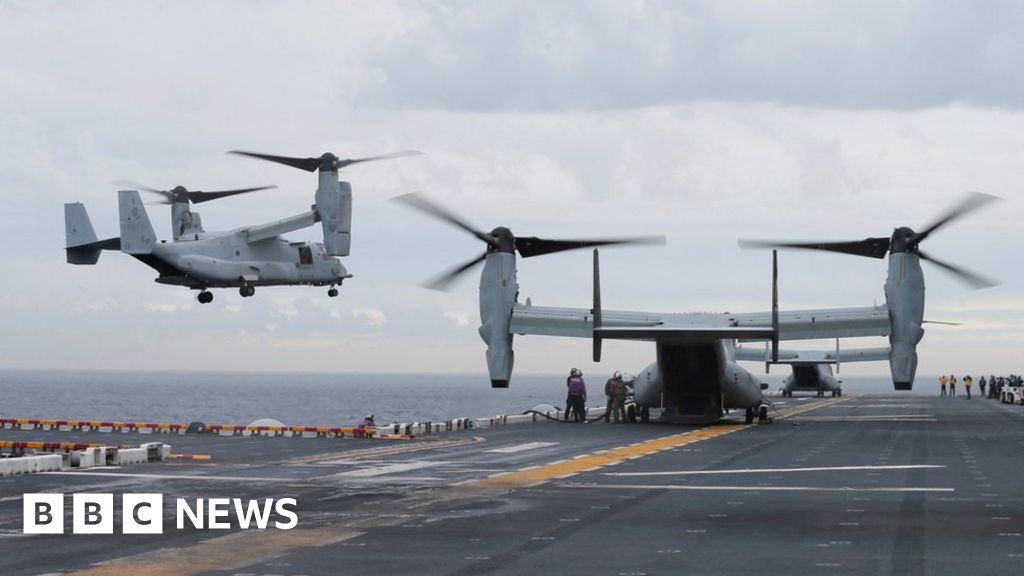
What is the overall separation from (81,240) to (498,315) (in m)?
35.8

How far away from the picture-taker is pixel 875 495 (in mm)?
20781

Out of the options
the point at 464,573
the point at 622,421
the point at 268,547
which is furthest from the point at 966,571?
the point at 622,421

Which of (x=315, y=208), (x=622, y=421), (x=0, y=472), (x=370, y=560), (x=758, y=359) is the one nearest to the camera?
(x=370, y=560)

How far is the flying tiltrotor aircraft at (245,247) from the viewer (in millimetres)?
65438

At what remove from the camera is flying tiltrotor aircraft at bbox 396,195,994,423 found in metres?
44.9

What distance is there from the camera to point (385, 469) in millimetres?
25391

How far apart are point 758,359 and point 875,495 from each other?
8328cm

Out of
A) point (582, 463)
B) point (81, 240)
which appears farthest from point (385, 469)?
point (81, 240)

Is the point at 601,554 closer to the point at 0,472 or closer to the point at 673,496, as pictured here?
the point at 673,496

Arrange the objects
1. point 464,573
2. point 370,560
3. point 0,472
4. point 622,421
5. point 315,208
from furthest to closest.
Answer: point 315,208, point 622,421, point 0,472, point 370,560, point 464,573

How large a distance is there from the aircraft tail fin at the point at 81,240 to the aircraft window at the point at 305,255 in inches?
407

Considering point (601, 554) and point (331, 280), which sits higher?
point (331, 280)

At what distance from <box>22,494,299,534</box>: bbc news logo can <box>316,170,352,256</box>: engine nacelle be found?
147ft

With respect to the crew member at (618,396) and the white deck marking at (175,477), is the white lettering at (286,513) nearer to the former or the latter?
the white deck marking at (175,477)
